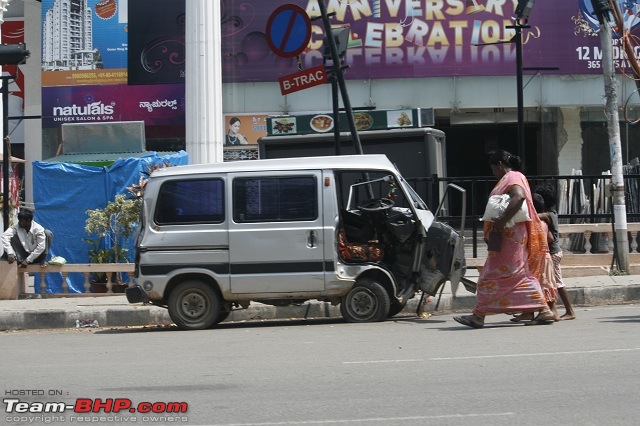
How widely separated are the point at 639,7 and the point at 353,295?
20.6m

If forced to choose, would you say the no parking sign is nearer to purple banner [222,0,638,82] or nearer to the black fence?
the black fence

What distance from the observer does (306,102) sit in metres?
28.5

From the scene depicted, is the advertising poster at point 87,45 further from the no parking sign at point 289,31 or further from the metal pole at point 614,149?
the metal pole at point 614,149

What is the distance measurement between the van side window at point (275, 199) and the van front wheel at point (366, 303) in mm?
1037

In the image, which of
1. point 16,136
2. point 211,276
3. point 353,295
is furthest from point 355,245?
point 16,136

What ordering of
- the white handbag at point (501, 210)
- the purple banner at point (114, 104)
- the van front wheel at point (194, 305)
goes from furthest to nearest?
the purple banner at point (114, 104), the van front wheel at point (194, 305), the white handbag at point (501, 210)

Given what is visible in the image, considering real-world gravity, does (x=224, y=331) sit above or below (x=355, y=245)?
below

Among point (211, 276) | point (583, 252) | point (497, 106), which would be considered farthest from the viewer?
point (497, 106)

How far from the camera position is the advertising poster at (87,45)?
28.8m

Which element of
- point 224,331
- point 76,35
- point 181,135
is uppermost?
point 76,35

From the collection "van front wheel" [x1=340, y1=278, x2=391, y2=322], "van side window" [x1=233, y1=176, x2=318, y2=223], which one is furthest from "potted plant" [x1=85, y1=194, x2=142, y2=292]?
"van front wheel" [x1=340, y1=278, x2=391, y2=322]

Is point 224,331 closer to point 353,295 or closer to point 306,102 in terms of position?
point 353,295

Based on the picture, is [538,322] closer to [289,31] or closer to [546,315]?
[546,315]

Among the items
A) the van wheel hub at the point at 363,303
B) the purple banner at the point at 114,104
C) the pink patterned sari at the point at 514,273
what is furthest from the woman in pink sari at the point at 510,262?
the purple banner at the point at 114,104
